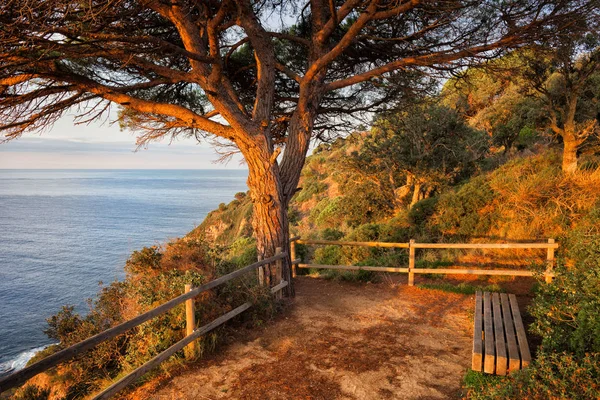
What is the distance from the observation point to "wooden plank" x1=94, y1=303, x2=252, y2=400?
12.7 ft

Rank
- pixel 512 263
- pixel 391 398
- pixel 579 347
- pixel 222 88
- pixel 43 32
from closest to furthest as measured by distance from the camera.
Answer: pixel 579 347 < pixel 391 398 < pixel 43 32 < pixel 222 88 < pixel 512 263

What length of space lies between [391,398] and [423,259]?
720cm

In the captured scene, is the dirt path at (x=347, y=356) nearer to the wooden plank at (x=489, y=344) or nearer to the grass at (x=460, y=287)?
the grass at (x=460, y=287)

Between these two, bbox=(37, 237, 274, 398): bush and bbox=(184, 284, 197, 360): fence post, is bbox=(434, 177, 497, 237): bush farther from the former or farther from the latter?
bbox=(184, 284, 197, 360): fence post

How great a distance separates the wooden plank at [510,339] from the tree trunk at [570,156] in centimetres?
713

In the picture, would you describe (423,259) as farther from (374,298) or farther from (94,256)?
(94,256)

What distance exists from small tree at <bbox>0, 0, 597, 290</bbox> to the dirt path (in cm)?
200

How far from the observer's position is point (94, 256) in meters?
27.4

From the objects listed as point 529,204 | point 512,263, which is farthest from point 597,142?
point 512,263

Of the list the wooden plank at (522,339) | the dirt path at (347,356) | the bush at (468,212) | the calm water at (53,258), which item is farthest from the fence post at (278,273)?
the bush at (468,212)

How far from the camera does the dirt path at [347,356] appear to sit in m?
4.35

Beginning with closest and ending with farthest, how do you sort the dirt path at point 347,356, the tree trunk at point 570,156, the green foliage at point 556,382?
1. the green foliage at point 556,382
2. the dirt path at point 347,356
3. the tree trunk at point 570,156

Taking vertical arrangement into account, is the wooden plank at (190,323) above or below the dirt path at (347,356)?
above

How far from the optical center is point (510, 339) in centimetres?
428
